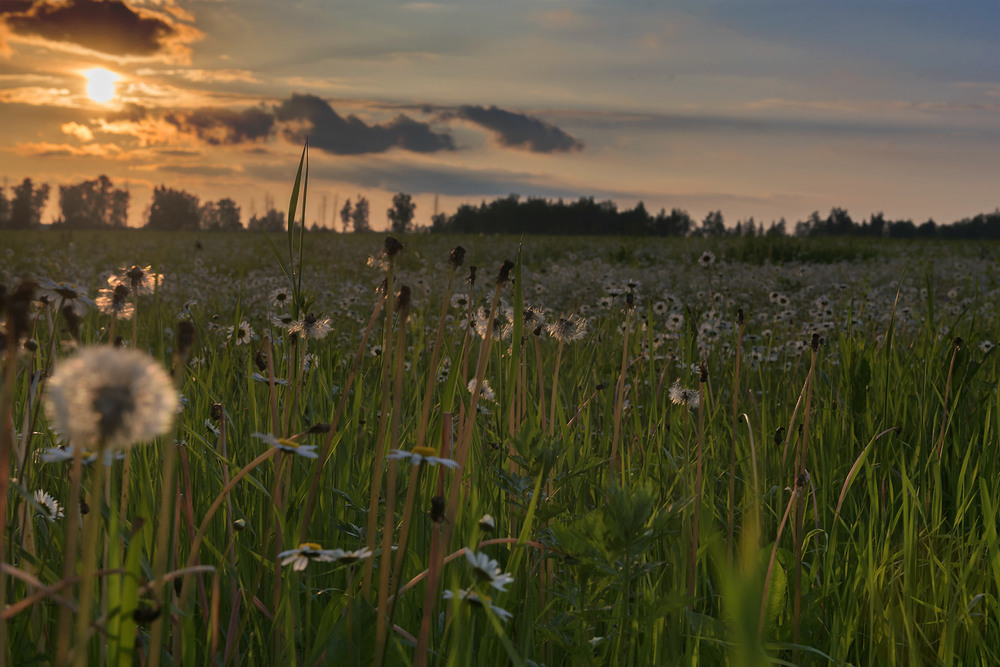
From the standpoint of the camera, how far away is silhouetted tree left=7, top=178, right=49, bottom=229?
355 ft

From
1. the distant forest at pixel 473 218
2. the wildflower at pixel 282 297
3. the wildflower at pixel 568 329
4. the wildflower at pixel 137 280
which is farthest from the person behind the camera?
the distant forest at pixel 473 218

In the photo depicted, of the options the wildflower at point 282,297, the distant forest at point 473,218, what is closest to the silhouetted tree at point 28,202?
the distant forest at point 473,218

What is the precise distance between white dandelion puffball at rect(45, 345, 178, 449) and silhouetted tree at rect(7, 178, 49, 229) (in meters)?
117

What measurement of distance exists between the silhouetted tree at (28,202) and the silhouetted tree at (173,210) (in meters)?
18.4

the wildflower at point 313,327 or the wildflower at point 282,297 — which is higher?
the wildflower at point 313,327

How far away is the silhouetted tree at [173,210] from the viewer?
131000mm

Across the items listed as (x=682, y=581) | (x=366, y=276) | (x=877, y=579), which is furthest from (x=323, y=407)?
(x=366, y=276)

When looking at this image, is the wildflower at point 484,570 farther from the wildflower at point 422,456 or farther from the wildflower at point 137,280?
the wildflower at point 137,280

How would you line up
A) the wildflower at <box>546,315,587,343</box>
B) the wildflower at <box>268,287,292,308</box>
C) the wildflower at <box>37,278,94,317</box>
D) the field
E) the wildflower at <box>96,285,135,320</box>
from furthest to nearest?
the wildflower at <box>268,287,292,308</box>, the wildflower at <box>546,315,587,343</box>, the wildflower at <box>37,278,94,317</box>, the wildflower at <box>96,285,135,320</box>, the field

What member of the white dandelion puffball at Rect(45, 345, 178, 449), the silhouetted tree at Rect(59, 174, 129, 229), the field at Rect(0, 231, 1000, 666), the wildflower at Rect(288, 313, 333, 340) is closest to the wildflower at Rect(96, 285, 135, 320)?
the field at Rect(0, 231, 1000, 666)

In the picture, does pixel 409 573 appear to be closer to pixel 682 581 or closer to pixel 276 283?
pixel 682 581

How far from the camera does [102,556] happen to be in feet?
5.53

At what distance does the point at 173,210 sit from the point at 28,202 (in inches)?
881

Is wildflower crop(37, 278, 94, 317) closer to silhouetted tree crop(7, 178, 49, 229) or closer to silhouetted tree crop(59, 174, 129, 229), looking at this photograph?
silhouetted tree crop(7, 178, 49, 229)
